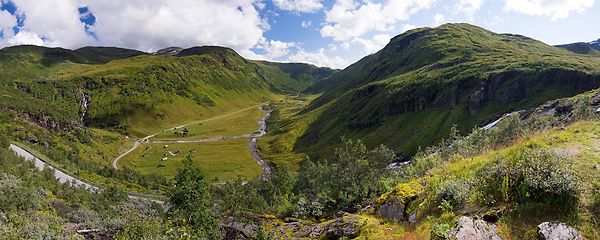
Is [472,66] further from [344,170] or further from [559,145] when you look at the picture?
[559,145]

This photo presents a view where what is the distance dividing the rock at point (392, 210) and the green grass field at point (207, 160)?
343 feet

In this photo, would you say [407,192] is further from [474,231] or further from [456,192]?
[474,231]

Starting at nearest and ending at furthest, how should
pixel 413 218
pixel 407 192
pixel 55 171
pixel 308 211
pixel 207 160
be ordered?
pixel 413 218 → pixel 407 192 → pixel 308 211 → pixel 55 171 → pixel 207 160

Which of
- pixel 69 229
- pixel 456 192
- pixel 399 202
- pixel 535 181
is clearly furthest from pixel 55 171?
pixel 535 181

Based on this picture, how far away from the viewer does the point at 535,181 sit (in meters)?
8.18

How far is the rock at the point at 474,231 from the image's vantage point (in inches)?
314

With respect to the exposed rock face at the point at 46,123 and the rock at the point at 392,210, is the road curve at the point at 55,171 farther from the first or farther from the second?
the exposed rock face at the point at 46,123

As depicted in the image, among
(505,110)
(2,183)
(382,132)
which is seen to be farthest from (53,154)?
(505,110)

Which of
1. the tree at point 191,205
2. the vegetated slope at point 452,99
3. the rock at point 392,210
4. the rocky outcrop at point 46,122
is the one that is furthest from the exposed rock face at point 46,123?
the rock at point 392,210

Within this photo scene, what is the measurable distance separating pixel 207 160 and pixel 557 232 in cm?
15304

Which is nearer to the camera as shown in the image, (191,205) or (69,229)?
(69,229)

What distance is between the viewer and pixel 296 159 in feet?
465

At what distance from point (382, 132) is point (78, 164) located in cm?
14459

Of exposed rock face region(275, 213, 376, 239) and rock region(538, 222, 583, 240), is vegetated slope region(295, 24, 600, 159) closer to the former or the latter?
exposed rock face region(275, 213, 376, 239)
